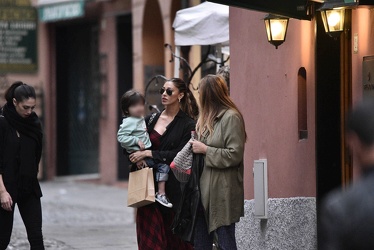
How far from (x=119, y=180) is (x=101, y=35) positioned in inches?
130

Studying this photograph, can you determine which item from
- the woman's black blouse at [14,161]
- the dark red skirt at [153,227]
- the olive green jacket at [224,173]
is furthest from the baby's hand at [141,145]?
the woman's black blouse at [14,161]

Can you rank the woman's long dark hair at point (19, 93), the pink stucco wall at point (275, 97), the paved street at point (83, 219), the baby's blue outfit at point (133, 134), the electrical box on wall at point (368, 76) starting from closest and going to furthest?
1. the woman's long dark hair at point (19, 93)
2. the baby's blue outfit at point (133, 134)
3. the electrical box on wall at point (368, 76)
4. the pink stucco wall at point (275, 97)
5. the paved street at point (83, 219)

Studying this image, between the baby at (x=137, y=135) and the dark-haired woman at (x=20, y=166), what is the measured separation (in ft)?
2.39

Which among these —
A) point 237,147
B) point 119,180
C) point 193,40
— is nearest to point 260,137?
point 193,40

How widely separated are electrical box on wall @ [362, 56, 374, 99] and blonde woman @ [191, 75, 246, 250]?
4.36 ft

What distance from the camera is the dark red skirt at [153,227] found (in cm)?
887

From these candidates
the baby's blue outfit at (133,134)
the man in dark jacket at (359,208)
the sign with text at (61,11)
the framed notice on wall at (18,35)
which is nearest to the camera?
the man in dark jacket at (359,208)

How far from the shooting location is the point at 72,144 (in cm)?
2586

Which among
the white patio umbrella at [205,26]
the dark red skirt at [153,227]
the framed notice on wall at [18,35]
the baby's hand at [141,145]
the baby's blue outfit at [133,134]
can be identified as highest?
the framed notice on wall at [18,35]

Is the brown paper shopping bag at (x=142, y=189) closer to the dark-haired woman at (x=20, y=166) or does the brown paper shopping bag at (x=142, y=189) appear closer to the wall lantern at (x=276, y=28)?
the dark-haired woman at (x=20, y=166)

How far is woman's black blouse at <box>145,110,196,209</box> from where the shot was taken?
29.1 feet

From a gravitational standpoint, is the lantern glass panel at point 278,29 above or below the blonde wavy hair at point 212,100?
above

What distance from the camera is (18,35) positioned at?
25625 millimetres

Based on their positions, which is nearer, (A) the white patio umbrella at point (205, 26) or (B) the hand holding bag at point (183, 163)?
(B) the hand holding bag at point (183, 163)
